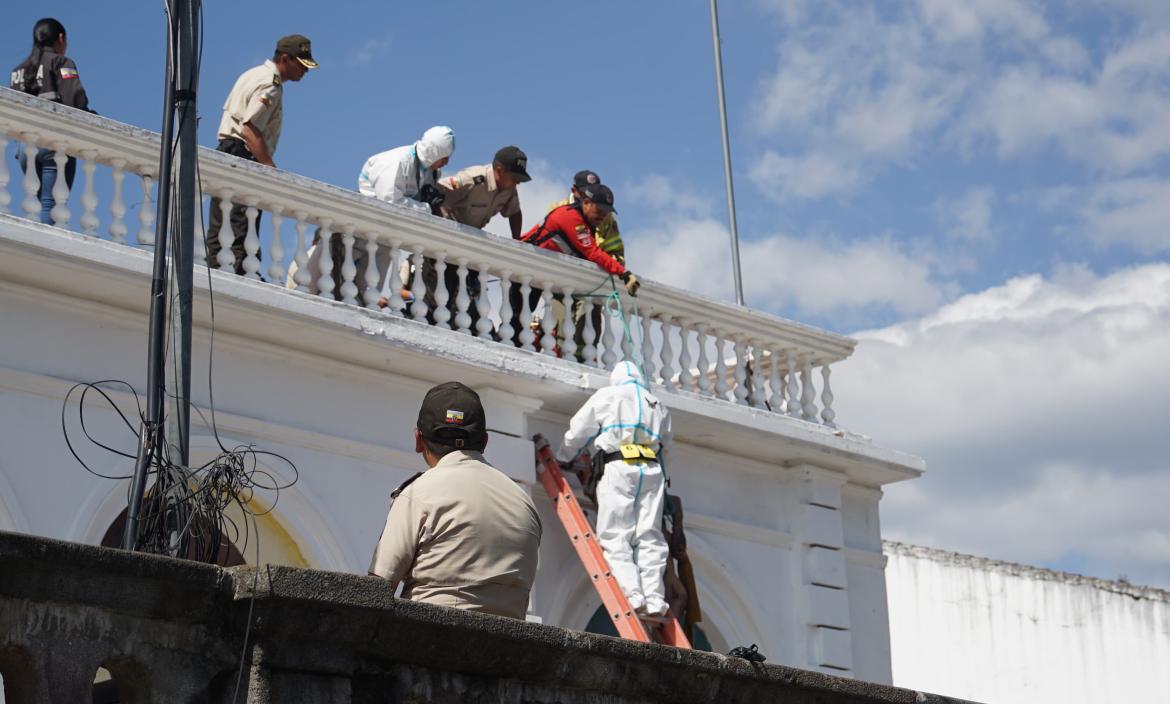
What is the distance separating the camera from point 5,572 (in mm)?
4129

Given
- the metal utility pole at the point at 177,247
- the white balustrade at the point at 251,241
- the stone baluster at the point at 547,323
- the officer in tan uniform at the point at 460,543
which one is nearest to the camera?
the officer in tan uniform at the point at 460,543

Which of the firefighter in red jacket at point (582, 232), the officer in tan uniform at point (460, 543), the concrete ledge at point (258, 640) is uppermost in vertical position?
the firefighter in red jacket at point (582, 232)

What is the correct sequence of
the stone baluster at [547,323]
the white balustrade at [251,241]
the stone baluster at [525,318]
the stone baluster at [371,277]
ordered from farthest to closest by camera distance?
the stone baluster at [547,323]
the stone baluster at [525,318]
the stone baluster at [371,277]
the white balustrade at [251,241]

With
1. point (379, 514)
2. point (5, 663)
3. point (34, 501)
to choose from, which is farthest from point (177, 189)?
point (5, 663)

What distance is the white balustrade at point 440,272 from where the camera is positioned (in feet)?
33.9

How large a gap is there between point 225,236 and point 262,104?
112 centimetres

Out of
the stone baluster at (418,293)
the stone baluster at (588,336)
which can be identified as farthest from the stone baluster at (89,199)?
the stone baluster at (588,336)

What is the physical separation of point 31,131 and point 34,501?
2050 mm

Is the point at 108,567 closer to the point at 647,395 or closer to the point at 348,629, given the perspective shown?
the point at 348,629

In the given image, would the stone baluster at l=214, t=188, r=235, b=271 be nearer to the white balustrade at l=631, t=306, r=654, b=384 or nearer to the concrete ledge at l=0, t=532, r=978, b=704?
the white balustrade at l=631, t=306, r=654, b=384

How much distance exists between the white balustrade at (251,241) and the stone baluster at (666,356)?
3354mm

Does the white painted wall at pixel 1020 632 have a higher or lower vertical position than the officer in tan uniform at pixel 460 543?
higher

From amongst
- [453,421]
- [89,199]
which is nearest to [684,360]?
[89,199]

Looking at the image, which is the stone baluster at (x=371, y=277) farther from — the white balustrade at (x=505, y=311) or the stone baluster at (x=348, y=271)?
the white balustrade at (x=505, y=311)
